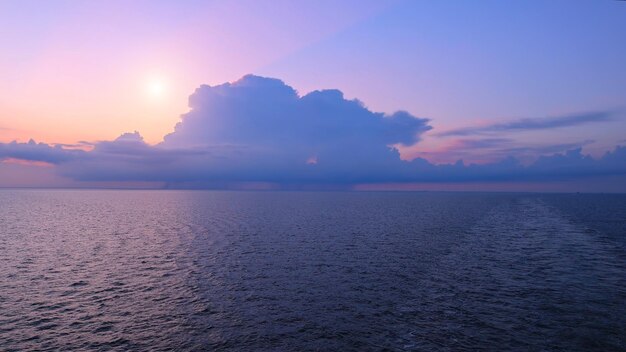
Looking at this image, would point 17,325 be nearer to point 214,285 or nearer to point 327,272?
point 214,285

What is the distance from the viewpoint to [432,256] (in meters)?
62.4

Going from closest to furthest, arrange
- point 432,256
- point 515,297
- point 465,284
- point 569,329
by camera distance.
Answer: point 569,329, point 515,297, point 465,284, point 432,256

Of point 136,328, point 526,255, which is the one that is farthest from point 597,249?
point 136,328

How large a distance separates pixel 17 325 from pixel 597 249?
87.3m

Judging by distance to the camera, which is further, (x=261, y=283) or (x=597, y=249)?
(x=597, y=249)

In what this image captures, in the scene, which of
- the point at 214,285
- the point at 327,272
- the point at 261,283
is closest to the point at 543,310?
the point at 327,272

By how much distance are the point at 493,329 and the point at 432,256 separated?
3118 cm

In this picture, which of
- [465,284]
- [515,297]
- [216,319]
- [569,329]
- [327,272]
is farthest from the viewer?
[327,272]

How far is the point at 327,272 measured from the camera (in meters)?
51.3

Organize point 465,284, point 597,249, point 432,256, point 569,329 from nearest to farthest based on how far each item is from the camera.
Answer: point 569,329
point 465,284
point 432,256
point 597,249

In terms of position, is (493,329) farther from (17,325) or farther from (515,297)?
(17,325)

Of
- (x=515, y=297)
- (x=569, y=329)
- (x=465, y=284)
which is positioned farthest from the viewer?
(x=465, y=284)

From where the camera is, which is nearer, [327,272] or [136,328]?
[136,328]

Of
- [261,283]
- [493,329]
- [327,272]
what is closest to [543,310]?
[493,329]
